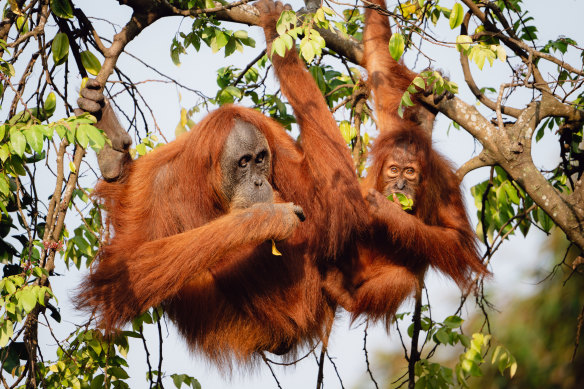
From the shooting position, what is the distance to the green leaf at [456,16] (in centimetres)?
449

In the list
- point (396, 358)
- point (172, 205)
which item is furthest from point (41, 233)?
point (396, 358)

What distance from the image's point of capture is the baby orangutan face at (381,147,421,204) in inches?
207

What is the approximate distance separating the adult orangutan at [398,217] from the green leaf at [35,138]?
2496mm

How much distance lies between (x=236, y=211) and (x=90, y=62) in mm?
1456

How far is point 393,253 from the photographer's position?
518 centimetres

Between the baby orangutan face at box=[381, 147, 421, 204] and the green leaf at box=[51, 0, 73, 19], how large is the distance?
8.66 ft

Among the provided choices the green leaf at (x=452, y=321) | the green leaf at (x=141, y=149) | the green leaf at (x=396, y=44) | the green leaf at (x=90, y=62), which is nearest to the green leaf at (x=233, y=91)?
the green leaf at (x=141, y=149)

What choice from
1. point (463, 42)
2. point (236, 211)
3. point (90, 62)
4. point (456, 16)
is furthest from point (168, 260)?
point (456, 16)

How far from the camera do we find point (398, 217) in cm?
484

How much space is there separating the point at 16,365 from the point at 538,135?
4653 mm

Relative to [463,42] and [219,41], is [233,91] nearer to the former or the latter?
[219,41]

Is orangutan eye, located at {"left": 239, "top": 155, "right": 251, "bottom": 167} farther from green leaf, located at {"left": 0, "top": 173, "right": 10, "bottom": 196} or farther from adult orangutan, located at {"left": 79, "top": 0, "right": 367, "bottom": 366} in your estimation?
green leaf, located at {"left": 0, "top": 173, "right": 10, "bottom": 196}

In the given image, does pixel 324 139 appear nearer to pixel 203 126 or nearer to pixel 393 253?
pixel 203 126

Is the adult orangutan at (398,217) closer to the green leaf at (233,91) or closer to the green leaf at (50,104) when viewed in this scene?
the green leaf at (233,91)
